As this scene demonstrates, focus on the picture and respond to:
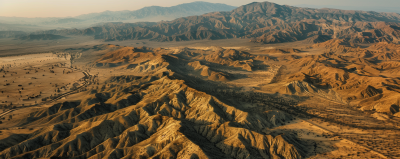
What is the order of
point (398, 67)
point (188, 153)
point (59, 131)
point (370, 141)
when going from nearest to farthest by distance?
point (188, 153)
point (370, 141)
point (59, 131)
point (398, 67)

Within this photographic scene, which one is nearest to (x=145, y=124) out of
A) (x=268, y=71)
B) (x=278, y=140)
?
(x=278, y=140)

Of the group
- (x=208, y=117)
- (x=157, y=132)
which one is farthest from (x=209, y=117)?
(x=157, y=132)

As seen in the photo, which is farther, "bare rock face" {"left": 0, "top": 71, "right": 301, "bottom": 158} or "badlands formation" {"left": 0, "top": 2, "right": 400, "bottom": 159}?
"badlands formation" {"left": 0, "top": 2, "right": 400, "bottom": 159}

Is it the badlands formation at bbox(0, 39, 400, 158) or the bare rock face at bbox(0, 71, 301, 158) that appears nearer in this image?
the bare rock face at bbox(0, 71, 301, 158)

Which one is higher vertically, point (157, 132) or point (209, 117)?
point (157, 132)

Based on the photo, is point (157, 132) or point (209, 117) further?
point (209, 117)

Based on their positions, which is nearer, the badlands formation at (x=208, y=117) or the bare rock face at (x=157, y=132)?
the bare rock face at (x=157, y=132)

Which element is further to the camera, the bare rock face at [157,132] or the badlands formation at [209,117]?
the badlands formation at [209,117]

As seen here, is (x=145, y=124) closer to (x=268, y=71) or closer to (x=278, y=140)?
(x=278, y=140)

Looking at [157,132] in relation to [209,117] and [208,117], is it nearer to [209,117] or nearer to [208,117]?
[208,117]

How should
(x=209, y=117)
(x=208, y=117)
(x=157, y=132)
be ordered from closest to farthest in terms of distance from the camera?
(x=157, y=132) < (x=209, y=117) < (x=208, y=117)

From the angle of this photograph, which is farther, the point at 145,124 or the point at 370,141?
the point at 145,124
